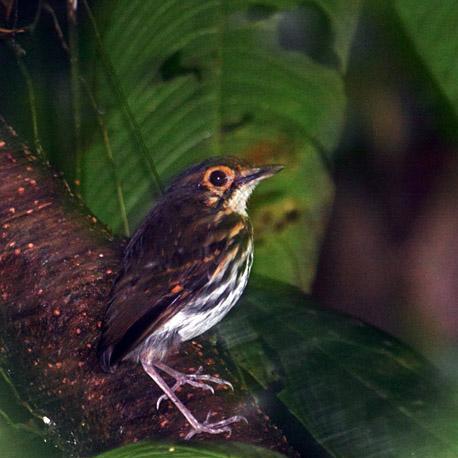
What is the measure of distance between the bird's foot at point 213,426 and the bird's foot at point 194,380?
0.34ft

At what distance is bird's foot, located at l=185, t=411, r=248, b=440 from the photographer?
1890mm

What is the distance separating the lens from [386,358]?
6.62ft

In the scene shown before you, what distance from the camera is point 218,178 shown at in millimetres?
2637

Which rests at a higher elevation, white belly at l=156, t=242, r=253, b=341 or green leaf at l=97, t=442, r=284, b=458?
green leaf at l=97, t=442, r=284, b=458

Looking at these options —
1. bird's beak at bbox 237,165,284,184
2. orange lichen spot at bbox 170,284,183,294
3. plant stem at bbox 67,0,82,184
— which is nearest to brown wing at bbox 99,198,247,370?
orange lichen spot at bbox 170,284,183,294

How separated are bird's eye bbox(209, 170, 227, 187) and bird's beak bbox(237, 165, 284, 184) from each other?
0.14 feet

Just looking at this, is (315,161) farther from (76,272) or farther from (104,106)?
(76,272)

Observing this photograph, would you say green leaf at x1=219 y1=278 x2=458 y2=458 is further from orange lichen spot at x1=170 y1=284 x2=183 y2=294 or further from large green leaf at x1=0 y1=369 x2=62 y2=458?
large green leaf at x1=0 y1=369 x2=62 y2=458

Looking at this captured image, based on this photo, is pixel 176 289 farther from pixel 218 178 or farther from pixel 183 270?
pixel 218 178

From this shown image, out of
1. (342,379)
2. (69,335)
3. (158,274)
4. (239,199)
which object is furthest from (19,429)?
(239,199)

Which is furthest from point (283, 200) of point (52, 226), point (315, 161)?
point (52, 226)

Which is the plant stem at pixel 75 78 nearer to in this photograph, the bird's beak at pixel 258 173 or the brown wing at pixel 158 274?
the brown wing at pixel 158 274

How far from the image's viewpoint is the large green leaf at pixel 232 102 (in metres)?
2.74

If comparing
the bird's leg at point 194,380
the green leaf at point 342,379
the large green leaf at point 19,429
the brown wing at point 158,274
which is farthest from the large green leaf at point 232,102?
the large green leaf at point 19,429
